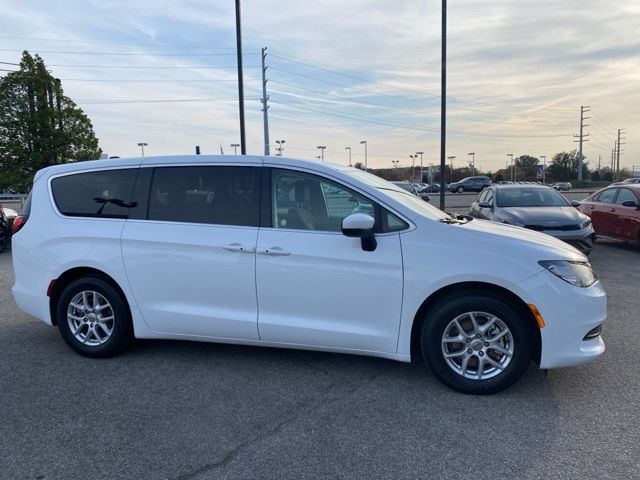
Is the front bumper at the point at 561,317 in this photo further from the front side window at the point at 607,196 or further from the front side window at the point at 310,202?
the front side window at the point at 607,196

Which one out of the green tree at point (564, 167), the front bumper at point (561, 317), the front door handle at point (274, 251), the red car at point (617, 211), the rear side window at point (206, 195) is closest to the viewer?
the front bumper at point (561, 317)

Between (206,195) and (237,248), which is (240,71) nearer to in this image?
(206,195)

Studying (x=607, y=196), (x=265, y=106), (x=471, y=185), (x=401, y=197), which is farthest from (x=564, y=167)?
(x=401, y=197)

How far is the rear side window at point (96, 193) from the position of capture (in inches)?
183

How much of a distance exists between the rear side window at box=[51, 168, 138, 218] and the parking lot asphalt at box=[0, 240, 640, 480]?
1361mm

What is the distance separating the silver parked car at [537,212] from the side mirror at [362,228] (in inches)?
231

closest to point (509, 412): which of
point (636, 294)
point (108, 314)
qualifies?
point (108, 314)

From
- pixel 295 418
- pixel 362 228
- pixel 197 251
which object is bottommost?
pixel 295 418

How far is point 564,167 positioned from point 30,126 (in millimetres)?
91337

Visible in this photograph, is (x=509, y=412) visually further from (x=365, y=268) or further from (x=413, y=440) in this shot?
(x=365, y=268)

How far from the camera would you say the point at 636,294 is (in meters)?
7.03

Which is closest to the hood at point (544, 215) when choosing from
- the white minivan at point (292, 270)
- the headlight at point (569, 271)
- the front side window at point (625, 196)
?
the front side window at point (625, 196)

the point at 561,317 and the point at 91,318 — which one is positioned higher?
the point at 561,317

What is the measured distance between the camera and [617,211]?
1096 centimetres
